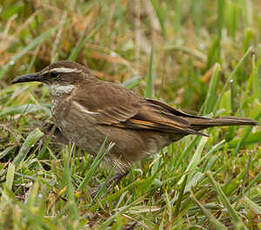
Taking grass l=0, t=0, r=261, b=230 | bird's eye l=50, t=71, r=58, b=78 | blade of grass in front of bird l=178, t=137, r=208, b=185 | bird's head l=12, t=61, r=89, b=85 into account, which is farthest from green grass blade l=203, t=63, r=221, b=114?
bird's eye l=50, t=71, r=58, b=78

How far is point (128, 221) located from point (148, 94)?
7.52 feet

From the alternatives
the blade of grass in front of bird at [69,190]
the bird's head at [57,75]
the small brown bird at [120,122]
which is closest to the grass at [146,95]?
the blade of grass in front of bird at [69,190]

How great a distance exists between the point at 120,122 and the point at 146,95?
903 mm

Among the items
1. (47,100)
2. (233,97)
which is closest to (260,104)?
(233,97)

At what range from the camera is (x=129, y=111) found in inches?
209

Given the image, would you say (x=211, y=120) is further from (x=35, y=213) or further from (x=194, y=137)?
(x=35, y=213)

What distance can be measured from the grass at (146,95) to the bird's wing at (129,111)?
0.33 metres

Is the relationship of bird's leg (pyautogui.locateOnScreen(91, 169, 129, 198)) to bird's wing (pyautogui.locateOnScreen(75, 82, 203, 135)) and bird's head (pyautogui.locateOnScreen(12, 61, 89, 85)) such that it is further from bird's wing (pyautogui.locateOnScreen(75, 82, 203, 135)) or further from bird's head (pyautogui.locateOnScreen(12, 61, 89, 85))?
bird's head (pyautogui.locateOnScreen(12, 61, 89, 85))

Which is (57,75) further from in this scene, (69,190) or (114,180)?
(69,190)

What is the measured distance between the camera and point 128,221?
13.0 ft

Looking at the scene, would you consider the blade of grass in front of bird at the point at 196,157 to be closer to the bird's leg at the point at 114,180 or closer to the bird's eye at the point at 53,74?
the bird's leg at the point at 114,180

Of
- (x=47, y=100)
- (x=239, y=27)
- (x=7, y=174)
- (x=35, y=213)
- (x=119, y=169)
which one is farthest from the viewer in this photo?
(x=239, y=27)

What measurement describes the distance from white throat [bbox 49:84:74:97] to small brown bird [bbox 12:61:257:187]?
17 millimetres

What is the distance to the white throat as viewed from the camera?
553cm
